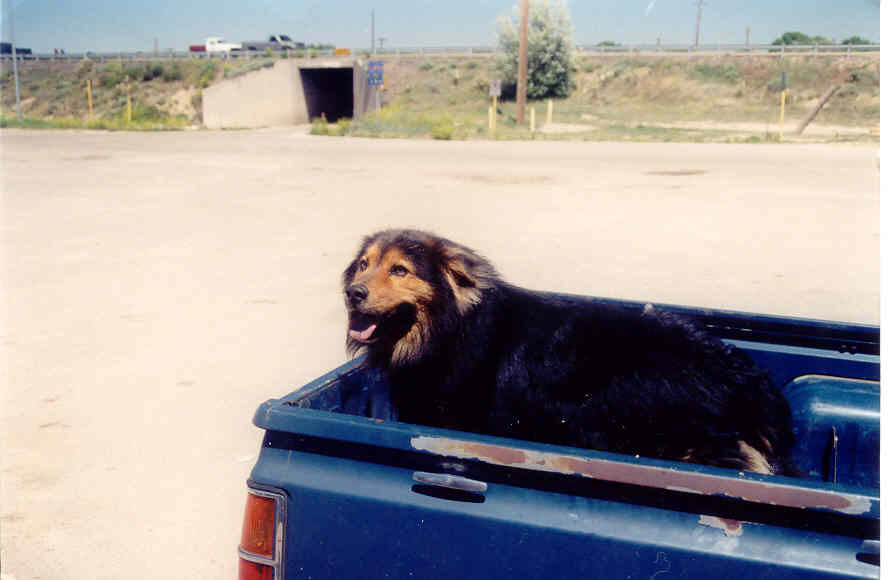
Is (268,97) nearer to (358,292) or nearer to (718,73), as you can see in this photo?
(718,73)

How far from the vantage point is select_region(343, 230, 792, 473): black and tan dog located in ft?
9.05

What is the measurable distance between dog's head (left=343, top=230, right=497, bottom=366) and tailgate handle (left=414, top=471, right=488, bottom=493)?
1329mm

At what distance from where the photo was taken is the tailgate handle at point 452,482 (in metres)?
1.98

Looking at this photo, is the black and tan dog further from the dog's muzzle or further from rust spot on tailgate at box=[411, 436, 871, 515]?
rust spot on tailgate at box=[411, 436, 871, 515]

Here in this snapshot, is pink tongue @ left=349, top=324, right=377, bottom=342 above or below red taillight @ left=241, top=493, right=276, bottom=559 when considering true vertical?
above

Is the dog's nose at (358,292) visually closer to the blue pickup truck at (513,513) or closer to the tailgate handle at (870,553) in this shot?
the blue pickup truck at (513,513)

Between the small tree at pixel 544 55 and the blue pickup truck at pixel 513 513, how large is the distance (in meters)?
52.8

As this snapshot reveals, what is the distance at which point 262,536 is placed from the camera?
2.13 meters

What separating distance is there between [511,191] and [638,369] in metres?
13.9

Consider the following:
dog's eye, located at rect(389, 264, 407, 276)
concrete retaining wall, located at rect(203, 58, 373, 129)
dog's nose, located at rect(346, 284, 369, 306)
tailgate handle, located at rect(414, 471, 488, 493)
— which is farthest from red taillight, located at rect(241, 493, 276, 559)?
concrete retaining wall, located at rect(203, 58, 373, 129)

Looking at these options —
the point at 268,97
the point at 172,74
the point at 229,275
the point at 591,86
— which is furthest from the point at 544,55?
the point at 229,275

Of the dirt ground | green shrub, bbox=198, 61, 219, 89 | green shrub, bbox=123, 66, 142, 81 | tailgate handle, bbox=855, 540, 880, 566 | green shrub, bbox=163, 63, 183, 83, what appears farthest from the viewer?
green shrub, bbox=123, 66, 142, 81

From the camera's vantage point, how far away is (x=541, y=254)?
10.7m

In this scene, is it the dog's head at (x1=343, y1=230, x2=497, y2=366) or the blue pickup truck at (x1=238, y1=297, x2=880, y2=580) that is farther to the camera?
the dog's head at (x1=343, y1=230, x2=497, y2=366)
